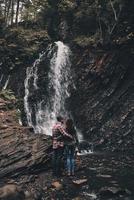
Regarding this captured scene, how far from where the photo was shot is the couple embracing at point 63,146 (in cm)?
1884

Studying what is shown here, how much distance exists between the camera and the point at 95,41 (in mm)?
32094

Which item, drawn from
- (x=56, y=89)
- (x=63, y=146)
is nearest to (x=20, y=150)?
(x=63, y=146)

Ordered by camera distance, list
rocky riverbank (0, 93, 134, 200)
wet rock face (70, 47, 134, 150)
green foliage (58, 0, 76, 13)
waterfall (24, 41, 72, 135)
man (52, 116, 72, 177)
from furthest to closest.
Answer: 1. green foliage (58, 0, 76, 13)
2. waterfall (24, 41, 72, 135)
3. wet rock face (70, 47, 134, 150)
4. man (52, 116, 72, 177)
5. rocky riverbank (0, 93, 134, 200)

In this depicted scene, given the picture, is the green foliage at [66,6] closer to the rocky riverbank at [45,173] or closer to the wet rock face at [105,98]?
the wet rock face at [105,98]

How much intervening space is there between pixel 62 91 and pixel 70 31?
824 cm

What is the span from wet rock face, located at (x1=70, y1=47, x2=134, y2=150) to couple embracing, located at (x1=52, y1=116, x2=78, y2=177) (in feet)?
25.7

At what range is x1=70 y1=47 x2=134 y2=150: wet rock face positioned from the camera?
2720 cm

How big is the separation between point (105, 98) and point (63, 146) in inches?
437

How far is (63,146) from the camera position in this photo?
1888 centimetres

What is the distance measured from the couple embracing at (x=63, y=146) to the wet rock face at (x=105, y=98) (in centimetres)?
783

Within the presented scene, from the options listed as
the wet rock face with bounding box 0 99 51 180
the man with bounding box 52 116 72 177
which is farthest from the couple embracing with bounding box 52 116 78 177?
the wet rock face with bounding box 0 99 51 180

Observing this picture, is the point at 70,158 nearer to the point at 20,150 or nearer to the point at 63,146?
the point at 63,146

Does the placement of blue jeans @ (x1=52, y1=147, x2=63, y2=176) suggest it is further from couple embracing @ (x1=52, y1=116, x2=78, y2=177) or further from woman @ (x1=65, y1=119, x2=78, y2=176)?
woman @ (x1=65, y1=119, x2=78, y2=176)

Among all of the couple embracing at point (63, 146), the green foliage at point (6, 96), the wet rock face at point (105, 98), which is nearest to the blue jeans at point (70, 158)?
the couple embracing at point (63, 146)
